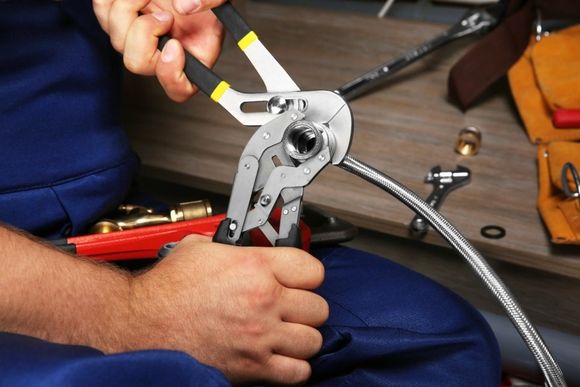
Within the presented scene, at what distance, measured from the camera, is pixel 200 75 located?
27.5 inches

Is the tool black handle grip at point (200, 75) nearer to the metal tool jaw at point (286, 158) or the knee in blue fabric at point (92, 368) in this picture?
the metal tool jaw at point (286, 158)

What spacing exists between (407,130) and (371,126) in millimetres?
49

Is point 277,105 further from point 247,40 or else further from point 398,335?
point 398,335

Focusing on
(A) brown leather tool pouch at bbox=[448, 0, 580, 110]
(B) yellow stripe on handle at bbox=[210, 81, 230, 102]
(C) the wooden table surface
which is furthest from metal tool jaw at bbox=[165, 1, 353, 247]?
(A) brown leather tool pouch at bbox=[448, 0, 580, 110]

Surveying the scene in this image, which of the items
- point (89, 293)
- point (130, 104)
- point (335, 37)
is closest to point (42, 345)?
point (89, 293)

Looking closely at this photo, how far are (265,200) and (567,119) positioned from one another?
503 mm

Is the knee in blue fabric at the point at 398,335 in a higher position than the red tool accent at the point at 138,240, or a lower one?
lower

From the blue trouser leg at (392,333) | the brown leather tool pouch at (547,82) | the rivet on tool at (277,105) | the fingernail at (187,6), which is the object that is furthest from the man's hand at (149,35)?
the brown leather tool pouch at (547,82)

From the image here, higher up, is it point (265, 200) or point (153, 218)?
point (265, 200)

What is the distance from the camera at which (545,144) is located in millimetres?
1003

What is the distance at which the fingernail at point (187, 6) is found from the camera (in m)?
0.70

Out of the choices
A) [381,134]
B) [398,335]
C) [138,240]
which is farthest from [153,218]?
[381,134]

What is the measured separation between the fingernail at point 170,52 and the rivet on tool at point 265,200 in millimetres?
153

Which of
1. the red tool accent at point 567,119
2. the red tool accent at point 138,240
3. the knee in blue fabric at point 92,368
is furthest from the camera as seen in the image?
the red tool accent at point 567,119
